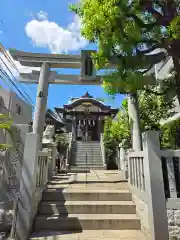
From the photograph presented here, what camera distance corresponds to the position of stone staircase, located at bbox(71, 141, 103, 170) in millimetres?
11320

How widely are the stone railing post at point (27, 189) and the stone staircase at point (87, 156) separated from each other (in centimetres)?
744

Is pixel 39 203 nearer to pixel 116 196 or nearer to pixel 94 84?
pixel 116 196

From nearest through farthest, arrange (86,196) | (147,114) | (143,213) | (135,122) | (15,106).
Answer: (143,213)
(86,196)
(135,122)
(147,114)
(15,106)

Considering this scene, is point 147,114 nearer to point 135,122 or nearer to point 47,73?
point 135,122

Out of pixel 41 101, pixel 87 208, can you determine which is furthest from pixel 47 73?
pixel 87 208

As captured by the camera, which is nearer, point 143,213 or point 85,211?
point 143,213

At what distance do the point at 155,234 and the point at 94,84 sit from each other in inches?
221

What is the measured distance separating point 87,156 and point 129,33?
34.3 feet

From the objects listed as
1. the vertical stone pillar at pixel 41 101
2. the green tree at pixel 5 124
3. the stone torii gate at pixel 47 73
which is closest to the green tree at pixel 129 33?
the green tree at pixel 5 124

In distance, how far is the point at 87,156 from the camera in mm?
12664

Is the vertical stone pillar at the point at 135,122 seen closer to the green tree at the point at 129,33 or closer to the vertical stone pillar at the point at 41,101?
the green tree at the point at 129,33

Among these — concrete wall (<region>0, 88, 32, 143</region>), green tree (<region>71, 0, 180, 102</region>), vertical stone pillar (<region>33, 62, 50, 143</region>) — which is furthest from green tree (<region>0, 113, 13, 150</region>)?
concrete wall (<region>0, 88, 32, 143</region>)

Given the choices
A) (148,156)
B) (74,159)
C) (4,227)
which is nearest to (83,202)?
(4,227)

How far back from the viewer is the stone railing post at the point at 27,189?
10.7 ft
